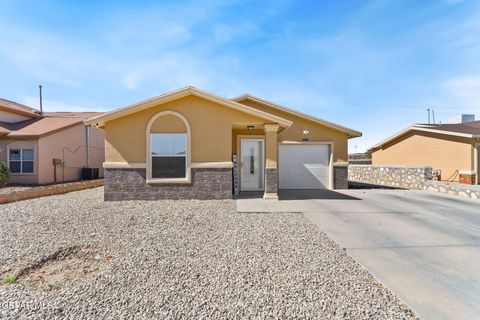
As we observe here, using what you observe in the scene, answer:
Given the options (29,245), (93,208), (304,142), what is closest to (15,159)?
(93,208)

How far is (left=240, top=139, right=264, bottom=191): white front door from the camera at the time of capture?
11.2 meters

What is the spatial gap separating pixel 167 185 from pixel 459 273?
8164 millimetres

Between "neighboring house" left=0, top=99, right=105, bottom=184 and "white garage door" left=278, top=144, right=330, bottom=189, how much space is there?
14.6 metres

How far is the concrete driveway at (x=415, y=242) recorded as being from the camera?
299 centimetres

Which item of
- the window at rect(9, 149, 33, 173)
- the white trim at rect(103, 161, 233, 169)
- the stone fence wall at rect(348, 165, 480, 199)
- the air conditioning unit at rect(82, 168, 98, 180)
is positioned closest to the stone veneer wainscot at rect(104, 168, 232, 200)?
the white trim at rect(103, 161, 233, 169)

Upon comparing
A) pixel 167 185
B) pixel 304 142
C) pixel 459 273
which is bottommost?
pixel 459 273

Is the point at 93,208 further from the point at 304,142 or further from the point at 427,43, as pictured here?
the point at 427,43

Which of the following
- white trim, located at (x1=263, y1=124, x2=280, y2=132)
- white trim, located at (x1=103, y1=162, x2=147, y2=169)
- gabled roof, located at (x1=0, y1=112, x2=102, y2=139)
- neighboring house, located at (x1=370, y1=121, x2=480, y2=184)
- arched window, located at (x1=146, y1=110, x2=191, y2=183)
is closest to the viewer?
white trim, located at (x1=103, y1=162, x2=147, y2=169)

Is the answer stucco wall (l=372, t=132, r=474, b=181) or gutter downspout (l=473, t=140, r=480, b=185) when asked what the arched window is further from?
gutter downspout (l=473, t=140, r=480, b=185)

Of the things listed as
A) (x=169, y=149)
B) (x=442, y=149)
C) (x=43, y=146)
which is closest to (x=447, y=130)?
(x=442, y=149)

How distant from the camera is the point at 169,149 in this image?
8938 millimetres

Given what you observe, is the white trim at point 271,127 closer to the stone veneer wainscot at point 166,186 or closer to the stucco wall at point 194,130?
the stucco wall at point 194,130

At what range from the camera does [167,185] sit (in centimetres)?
889

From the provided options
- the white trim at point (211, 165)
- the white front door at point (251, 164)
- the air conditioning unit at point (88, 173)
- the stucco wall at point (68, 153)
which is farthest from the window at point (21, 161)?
the white front door at point (251, 164)
